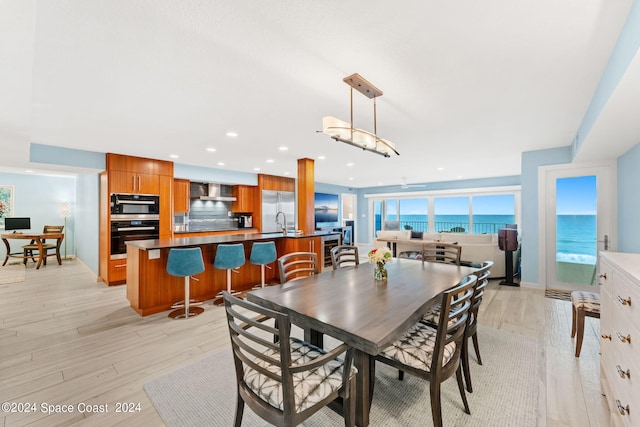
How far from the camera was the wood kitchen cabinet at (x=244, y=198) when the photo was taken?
7441 mm

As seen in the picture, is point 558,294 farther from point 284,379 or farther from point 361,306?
point 284,379

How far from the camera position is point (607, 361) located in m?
1.85

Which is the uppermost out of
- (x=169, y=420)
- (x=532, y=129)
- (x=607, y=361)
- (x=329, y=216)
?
(x=532, y=129)

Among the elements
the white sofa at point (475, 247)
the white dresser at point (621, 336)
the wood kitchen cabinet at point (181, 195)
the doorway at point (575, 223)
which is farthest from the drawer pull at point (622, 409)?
the wood kitchen cabinet at point (181, 195)

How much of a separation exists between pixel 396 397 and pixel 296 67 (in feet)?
8.47

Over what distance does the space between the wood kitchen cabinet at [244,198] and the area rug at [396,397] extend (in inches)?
213

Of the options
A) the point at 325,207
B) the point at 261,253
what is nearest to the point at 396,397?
the point at 261,253

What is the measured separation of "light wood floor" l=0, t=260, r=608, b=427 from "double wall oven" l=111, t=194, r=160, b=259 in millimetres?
1135

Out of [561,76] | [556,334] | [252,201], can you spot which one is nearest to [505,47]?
[561,76]

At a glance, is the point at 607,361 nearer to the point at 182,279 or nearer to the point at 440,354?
the point at 440,354

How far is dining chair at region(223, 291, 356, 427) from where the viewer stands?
1.17 meters

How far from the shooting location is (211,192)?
282 inches

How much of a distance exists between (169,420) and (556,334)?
12.1 ft

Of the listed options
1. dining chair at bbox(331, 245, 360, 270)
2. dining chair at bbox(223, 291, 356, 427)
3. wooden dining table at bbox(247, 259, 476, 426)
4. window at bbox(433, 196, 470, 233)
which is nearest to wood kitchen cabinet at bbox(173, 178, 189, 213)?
dining chair at bbox(331, 245, 360, 270)
